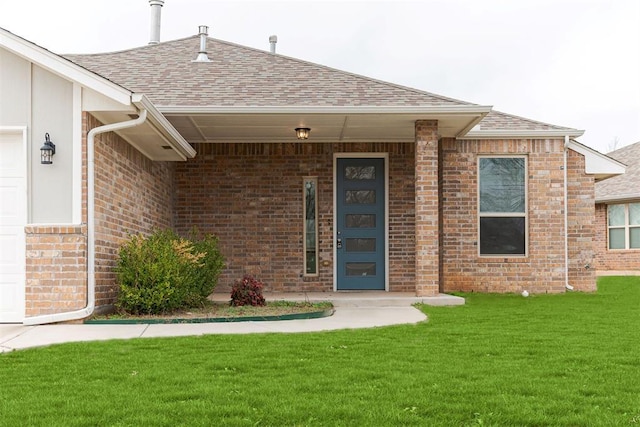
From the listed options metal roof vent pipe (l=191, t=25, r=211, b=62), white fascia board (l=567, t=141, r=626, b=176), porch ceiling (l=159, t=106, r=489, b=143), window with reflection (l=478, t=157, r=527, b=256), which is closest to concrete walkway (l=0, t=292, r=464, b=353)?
window with reflection (l=478, t=157, r=527, b=256)

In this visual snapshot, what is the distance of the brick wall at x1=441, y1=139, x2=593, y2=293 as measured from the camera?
13.9 m

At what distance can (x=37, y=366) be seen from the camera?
6.06 metres

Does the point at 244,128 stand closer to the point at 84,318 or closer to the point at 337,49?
the point at 84,318

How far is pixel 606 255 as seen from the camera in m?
23.9

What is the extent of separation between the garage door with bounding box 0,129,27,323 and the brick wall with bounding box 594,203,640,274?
19201 millimetres

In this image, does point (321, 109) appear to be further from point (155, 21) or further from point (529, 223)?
point (155, 21)

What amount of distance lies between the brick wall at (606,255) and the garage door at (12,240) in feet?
63.0

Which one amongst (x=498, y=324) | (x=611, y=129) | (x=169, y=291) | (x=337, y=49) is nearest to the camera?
(x=498, y=324)

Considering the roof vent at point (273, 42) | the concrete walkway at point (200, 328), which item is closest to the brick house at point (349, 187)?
the concrete walkway at point (200, 328)

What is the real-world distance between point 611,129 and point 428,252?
135 feet

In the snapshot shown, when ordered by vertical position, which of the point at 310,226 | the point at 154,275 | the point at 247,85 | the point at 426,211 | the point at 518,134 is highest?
the point at 247,85

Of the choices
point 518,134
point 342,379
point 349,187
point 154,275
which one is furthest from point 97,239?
point 518,134

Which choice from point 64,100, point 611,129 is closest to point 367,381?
point 64,100

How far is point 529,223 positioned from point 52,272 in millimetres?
8771
